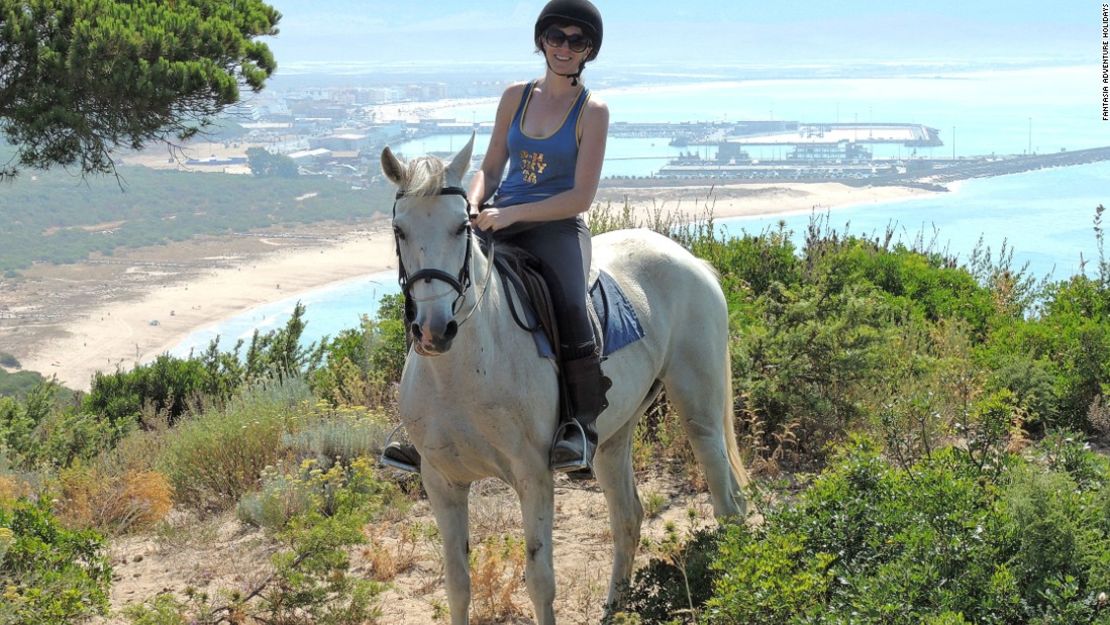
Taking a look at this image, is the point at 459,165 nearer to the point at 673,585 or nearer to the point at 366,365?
the point at 673,585

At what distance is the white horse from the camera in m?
4.08

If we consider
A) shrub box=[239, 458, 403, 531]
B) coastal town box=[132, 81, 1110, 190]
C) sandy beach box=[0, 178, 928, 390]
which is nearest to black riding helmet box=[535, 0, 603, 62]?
shrub box=[239, 458, 403, 531]

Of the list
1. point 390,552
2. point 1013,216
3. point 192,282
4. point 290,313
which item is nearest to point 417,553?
point 390,552

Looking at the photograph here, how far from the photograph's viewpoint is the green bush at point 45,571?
518cm

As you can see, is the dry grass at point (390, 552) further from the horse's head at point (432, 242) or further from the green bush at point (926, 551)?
the horse's head at point (432, 242)

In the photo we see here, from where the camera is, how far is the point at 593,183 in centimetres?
476

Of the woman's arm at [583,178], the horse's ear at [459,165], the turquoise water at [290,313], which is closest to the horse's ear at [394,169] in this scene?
the horse's ear at [459,165]

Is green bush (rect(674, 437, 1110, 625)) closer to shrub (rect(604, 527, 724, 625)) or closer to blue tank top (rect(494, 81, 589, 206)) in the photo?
shrub (rect(604, 527, 724, 625))

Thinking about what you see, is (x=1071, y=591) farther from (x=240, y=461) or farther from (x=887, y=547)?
(x=240, y=461)

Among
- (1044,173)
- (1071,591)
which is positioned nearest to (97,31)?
(1071,591)

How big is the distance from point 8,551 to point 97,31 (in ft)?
22.0

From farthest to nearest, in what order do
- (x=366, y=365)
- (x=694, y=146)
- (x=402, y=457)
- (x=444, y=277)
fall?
1. (x=694, y=146)
2. (x=366, y=365)
3. (x=402, y=457)
4. (x=444, y=277)

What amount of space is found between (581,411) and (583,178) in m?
0.95

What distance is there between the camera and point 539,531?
4664 millimetres
